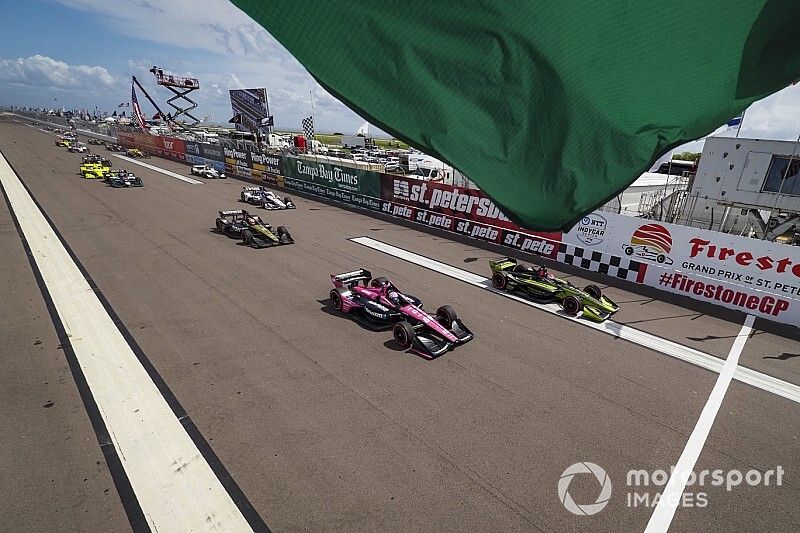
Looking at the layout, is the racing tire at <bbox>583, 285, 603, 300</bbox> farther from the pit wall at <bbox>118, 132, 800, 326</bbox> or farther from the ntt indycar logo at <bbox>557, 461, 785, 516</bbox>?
the ntt indycar logo at <bbox>557, 461, 785, 516</bbox>

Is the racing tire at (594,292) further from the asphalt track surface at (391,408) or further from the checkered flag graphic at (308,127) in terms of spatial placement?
the checkered flag graphic at (308,127)

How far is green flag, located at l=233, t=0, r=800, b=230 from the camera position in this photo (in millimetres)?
1410

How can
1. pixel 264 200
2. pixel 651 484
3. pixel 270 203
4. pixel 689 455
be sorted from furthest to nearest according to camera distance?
1. pixel 270 203
2. pixel 264 200
3. pixel 689 455
4. pixel 651 484

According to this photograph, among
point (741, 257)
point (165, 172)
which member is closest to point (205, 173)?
point (165, 172)

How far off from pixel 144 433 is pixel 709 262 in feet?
37.9

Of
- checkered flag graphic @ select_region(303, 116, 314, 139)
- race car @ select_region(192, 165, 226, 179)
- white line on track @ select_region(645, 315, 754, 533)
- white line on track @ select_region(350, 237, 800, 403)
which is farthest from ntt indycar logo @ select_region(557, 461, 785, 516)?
checkered flag graphic @ select_region(303, 116, 314, 139)

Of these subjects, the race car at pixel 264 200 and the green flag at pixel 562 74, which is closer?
the green flag at pixel 562 74

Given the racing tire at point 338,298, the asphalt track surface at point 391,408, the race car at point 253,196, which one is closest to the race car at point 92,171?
the race car at point 253,196

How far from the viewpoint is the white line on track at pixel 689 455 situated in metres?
3.79

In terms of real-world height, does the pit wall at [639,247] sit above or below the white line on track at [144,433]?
above

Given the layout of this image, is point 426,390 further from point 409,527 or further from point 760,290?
point 760,290

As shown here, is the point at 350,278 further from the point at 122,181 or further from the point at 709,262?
the point at 122,181

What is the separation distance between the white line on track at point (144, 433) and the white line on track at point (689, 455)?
3.91 m

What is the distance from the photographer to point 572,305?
8.23m
